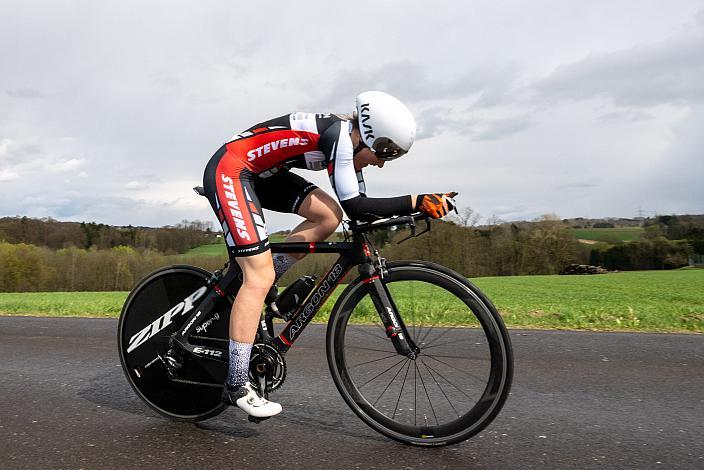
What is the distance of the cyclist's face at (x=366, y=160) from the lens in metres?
3.31

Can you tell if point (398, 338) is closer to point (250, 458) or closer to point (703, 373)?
point (250, 458)

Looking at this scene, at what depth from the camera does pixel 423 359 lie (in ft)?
11.4

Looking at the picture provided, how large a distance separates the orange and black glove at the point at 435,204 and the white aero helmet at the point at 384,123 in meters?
0.39

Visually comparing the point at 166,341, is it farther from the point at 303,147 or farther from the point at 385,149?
the point at 385,149

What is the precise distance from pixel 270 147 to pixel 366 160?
0.58 meters

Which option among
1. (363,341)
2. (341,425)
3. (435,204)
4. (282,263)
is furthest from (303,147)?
(341,425)

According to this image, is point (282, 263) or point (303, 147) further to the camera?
point (282, 263)

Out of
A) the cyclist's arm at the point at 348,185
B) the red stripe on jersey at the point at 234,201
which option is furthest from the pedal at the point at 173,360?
the cyclist's arm at the point at 348,185

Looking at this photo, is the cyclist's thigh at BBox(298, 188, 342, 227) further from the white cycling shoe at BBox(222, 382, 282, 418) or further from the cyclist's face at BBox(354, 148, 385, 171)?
the white cycling shoe at BBox(222, 382, 282, 418)

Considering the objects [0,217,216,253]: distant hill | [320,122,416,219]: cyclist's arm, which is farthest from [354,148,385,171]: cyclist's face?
[0,217,216,253]: distant hill

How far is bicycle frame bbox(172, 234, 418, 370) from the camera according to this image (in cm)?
327

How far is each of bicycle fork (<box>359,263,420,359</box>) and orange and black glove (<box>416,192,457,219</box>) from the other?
0.51 m

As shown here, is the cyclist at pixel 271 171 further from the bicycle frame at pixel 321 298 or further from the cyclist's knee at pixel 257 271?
the bicycle frame at pixel 321 298

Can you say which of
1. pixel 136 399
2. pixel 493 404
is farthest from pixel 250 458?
pixel 136 399
